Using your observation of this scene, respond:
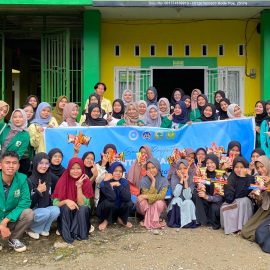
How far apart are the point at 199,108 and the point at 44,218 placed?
3438 mm

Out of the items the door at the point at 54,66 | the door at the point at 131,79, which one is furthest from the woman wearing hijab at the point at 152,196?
the door at the point at 131,79

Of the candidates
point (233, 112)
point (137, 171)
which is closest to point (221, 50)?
point (233, 112)

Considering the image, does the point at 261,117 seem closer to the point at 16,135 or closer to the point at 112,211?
the point at 112,211

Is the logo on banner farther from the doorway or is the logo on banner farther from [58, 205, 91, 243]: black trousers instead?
the doorway

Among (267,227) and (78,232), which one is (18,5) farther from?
(267,227)

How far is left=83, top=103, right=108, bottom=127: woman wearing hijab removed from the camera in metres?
6.80

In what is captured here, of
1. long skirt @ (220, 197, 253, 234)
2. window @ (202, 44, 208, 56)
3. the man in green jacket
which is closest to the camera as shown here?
the man in green jacket

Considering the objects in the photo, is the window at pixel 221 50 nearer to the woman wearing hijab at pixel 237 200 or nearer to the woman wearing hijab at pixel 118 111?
the woman wearing hijab at pixel 118 111

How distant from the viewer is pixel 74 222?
5.41 metres

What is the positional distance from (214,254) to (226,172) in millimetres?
1431

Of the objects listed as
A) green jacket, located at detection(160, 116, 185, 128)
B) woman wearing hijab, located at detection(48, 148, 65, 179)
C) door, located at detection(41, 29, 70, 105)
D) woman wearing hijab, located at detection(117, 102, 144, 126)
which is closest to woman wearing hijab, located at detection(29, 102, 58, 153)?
woman wearing hijab, located at detection(48, 148, 65, 179)

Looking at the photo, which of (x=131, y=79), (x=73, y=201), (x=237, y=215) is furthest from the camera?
(x=131, y=79)

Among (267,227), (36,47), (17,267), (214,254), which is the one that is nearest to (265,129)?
(267,227)

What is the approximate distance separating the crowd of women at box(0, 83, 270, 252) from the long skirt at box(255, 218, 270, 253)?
1 cm
